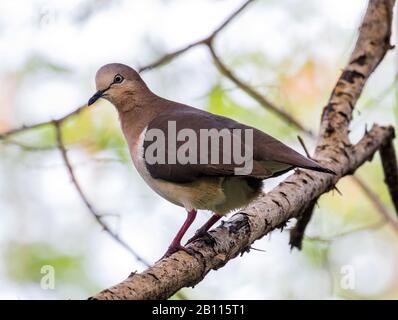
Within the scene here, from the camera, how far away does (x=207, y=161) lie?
4910mm

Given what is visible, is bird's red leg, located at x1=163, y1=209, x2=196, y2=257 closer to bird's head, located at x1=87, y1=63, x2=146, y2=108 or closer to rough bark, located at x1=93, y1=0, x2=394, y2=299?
rough bark, located at x1=93, y1=0, x2=394, y2=299

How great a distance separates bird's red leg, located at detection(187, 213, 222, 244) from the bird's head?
1327 mm

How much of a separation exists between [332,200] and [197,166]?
3964mm

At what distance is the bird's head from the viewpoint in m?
5.86

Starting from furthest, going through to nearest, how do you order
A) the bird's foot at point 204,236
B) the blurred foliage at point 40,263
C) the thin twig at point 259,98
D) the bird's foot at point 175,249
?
the blurred foliage at point 40,263, the thin twig at point 259,98, the bird's foot at point 204,236, the bird's foot at point 175,249

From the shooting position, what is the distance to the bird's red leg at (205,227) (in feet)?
15.9

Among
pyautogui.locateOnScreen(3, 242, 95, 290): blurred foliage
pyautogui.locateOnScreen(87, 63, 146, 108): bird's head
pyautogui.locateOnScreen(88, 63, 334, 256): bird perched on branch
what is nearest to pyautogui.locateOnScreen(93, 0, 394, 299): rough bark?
pyautogui.locateOnScreen(88, 63, 334, 256): bird perched on branch

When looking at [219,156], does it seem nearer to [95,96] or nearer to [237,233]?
[237,233]

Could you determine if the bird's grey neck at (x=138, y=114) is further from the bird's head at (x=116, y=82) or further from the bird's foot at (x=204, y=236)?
the bird's foot at (x=204, y=236)

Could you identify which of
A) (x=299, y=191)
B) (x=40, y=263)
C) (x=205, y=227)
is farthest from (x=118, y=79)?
(x=40, y=263)

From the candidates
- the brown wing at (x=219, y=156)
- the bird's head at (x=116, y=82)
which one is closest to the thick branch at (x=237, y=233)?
the brown wing at (x=219, y=156)
